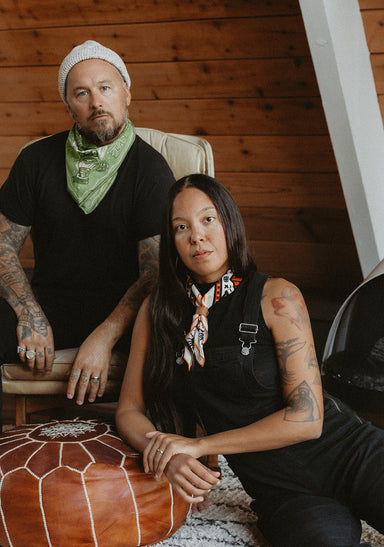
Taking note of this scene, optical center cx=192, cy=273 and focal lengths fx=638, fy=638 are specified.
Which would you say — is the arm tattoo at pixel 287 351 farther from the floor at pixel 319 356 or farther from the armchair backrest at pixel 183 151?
the floor at pixel 319 356

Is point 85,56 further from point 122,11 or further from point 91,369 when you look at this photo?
point 91,369

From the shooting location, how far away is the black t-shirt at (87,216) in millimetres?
1978

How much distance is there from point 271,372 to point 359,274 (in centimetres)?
153

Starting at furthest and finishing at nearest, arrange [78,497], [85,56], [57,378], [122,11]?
[122,11] → [85,56] → [57,378] → [78,497]

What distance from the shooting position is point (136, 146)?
208cm

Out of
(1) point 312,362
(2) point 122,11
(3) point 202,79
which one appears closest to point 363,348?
(1) point 312,362

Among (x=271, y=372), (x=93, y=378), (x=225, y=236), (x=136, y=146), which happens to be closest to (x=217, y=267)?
(x=225, y=236)

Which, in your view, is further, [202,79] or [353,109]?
[202,79]

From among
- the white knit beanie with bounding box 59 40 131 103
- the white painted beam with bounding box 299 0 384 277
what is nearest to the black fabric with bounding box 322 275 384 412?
the white painted beam with bounding box 299 0 384 277

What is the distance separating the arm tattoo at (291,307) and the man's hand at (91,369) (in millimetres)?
601

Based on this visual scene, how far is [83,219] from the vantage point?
2014 millimetres

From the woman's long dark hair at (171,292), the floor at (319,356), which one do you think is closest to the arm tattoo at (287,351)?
the woman's long dark hair at (171,292)

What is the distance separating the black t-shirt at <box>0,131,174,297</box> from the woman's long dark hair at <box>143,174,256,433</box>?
0.35m

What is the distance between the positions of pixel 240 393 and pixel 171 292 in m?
0.30
